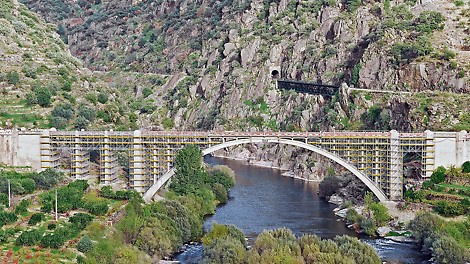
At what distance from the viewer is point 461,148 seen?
89250mm

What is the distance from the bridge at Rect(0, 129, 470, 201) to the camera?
89.6 metres

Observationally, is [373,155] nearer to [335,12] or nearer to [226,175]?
[226,175]

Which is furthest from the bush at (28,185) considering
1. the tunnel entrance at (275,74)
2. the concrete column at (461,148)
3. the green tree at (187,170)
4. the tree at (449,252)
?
the tunnel entrance at (275,74)

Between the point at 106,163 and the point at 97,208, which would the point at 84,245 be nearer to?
the point at 97,208

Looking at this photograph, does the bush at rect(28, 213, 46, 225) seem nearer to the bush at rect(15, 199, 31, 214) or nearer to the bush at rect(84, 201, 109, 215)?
the bush at rect(15, 199, 31, 214)

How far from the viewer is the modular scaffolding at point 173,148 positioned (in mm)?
89812

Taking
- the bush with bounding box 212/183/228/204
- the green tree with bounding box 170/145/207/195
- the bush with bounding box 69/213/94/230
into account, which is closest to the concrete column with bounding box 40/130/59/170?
the green tree with bounding box 170/145/207/195

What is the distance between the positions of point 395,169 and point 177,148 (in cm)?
2396

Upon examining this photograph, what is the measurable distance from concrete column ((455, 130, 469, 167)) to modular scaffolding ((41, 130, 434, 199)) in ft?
9.12

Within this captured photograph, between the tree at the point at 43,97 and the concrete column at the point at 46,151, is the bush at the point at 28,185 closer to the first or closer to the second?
the concrete column at the point at 46,151

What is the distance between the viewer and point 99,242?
66.7 m

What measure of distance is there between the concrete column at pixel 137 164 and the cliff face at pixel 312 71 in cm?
1860

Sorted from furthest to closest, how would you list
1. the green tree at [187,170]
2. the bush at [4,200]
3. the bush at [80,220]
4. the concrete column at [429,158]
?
the concrete column at [429,158]
the green tree at [187,170]
the bush at [4,200]
the bush at [80,220]

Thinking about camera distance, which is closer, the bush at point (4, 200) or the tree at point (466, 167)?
the bush at point (4, 200)
